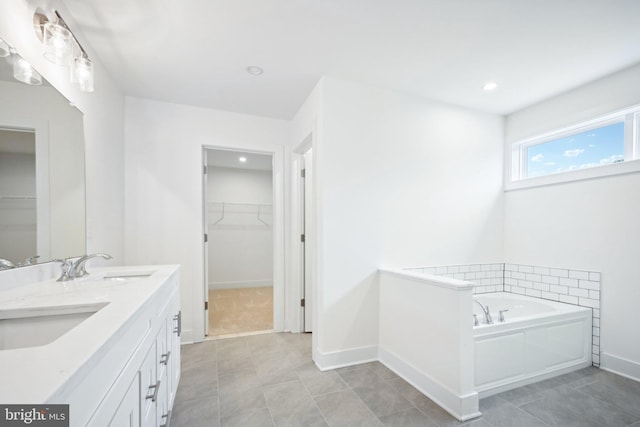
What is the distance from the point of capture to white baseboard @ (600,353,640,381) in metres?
2.21

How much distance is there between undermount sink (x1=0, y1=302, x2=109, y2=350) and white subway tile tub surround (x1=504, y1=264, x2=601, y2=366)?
3600mm

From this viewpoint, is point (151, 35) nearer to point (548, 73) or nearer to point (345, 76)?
point (345, 76)

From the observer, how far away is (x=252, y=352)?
2.71 metres

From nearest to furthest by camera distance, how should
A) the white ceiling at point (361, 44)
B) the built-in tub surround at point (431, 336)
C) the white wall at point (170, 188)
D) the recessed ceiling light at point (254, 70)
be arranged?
the white ceiling at point (361, 44)
the built-in tub surround at point (431, 336)
the recessed ceiling light at point (254, 70)
the white wall at point (170, 188)

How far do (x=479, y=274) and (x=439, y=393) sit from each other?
1.63 metres

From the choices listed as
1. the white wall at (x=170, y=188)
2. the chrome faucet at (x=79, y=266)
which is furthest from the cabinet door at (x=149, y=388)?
the white wall at (x=170, y=188)

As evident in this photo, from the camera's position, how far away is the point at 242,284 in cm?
554

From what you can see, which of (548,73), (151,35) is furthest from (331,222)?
(548,73)

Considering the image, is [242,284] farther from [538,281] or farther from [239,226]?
[538,281]

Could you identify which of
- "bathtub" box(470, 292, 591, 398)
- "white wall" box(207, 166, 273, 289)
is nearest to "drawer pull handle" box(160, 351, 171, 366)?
"bathtub" box(470, 292, 591, 398)

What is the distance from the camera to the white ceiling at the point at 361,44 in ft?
5.58

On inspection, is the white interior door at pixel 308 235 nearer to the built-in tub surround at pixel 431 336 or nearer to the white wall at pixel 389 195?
the white wall at pixel 389 195

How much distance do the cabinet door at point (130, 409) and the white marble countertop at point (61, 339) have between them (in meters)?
0.25

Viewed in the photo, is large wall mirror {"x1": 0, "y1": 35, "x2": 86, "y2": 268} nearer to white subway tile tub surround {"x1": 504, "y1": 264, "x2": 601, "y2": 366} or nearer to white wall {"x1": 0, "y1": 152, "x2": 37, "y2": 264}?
A: white wall {"x1": 0, "y1": 152, "x2": 37, "y2": 264}
